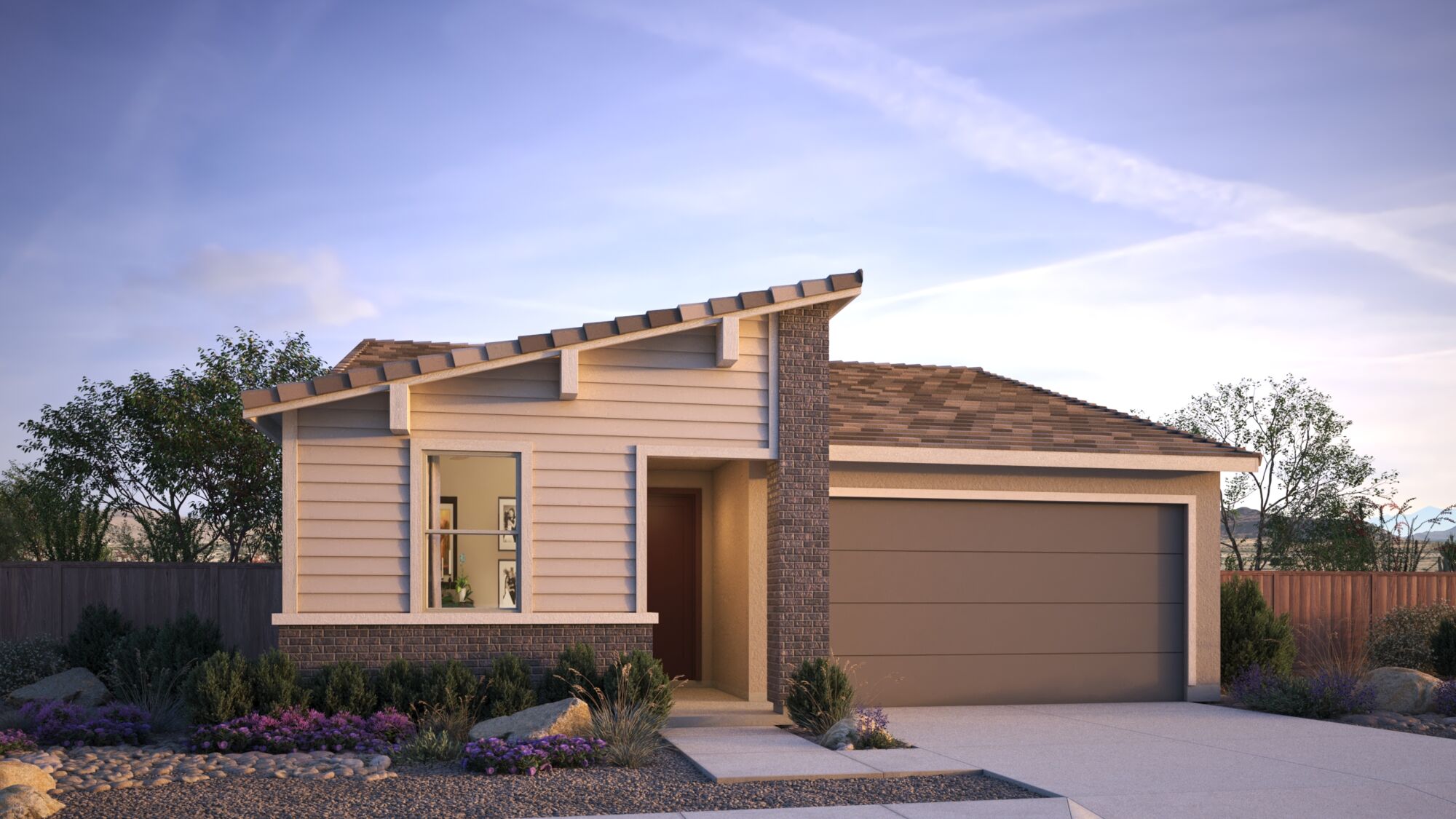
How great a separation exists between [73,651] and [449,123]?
7.90 meters

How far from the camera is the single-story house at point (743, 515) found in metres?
10.7

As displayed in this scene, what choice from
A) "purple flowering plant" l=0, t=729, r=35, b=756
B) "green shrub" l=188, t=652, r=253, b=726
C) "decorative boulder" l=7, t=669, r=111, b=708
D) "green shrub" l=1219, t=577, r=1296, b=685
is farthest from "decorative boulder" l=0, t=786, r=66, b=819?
"green shrub" l=1219, t=577, r=1296, b=685

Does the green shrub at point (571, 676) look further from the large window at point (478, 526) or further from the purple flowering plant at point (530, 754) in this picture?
the large window at point (478, 526)

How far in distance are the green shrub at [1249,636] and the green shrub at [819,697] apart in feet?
19.1

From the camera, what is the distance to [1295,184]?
51.6ft

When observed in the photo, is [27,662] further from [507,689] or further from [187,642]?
[507,689]

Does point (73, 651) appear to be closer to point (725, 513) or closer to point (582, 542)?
point (582, 542)

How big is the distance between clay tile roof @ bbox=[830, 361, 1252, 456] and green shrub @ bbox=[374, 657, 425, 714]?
193 inches

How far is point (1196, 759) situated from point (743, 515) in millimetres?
5101

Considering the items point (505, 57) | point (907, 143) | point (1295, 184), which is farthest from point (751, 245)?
point (1295, 184)

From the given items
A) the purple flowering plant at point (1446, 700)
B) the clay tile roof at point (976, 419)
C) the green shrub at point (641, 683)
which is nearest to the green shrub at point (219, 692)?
the green shrub at point (641, 683)

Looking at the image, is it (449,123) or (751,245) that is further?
(751,245)

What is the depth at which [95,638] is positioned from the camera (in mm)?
13008

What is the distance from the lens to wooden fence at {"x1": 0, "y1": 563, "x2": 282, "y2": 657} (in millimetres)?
14359
